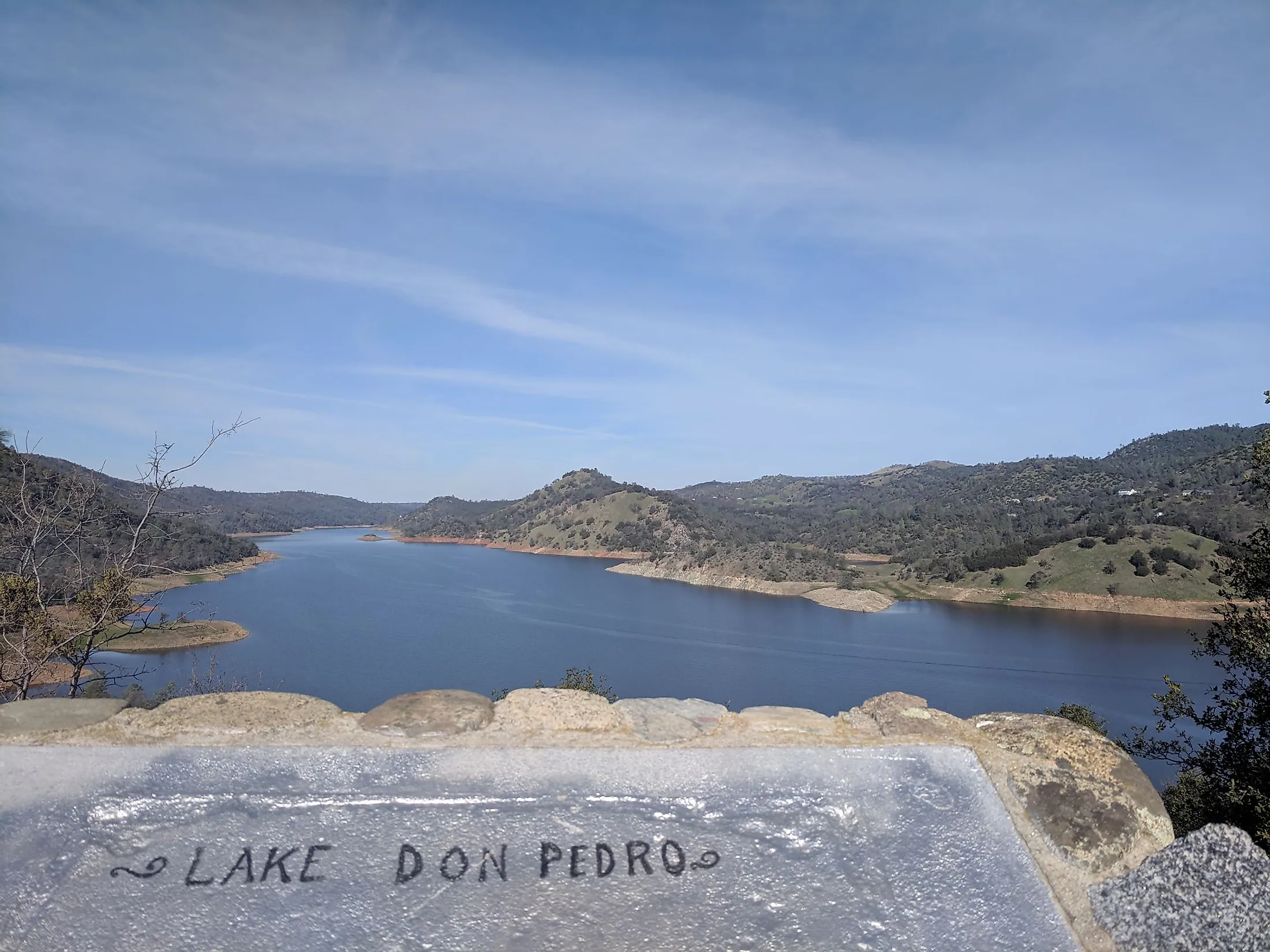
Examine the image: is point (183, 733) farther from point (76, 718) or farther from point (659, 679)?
point (659, 679)

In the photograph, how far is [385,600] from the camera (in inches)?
2564

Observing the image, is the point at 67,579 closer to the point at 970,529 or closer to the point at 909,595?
the point at 909,595

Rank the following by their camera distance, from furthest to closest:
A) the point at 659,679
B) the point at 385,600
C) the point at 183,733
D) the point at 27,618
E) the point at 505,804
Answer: the point at 385,600 → the point at 659,679 → the point at 27,618 → the point at 183,733 → the point at 505,804

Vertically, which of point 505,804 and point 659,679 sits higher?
point 505,804

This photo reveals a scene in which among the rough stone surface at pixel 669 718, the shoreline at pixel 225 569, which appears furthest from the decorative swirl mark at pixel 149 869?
the shoreline at pixel 225 569

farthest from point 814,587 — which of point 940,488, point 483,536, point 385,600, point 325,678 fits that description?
point 940,488

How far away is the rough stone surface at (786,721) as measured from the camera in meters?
3.21

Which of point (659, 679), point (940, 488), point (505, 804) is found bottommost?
point (659, 679)

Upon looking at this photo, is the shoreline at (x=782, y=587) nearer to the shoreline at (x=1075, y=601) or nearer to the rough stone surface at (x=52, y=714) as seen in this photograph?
the shoreline at (x=1075, y=601)

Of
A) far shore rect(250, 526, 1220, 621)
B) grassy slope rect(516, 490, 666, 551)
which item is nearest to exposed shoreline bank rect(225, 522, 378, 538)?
far shore rect(250, 526, 1220, 621)

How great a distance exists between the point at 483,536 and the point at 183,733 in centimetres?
14346

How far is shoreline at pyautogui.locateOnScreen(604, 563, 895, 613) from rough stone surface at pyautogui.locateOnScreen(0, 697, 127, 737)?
68.2 m

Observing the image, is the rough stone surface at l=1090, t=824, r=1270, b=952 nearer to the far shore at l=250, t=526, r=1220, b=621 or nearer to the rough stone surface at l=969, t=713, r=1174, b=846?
the rough stone surface at l=969, t=713, r=1174, b=846

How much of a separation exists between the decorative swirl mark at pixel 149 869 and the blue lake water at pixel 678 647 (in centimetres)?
2981
